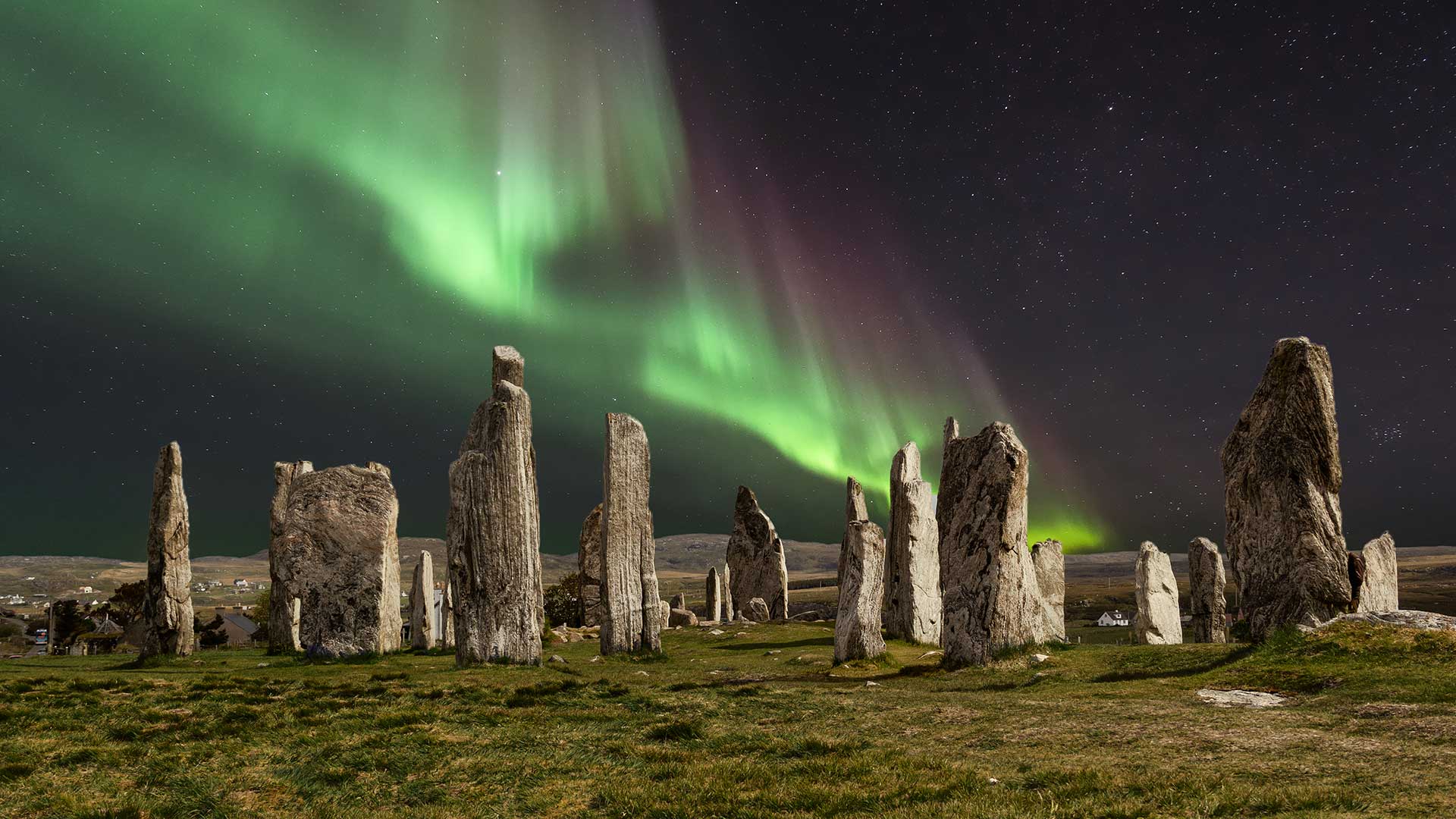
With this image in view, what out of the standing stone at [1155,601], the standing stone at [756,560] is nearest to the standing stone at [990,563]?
the standing stone at [1155,601]

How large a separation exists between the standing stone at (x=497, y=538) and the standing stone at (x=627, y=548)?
1.95 meters

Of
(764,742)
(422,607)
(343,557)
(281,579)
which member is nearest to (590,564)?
(422,607)

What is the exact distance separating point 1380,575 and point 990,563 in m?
16.5

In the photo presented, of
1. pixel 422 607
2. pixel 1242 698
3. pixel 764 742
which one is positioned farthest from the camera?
pixel 422 607

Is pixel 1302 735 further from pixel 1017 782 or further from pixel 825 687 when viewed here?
pixel 825 687

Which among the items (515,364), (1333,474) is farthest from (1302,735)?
(515,364)

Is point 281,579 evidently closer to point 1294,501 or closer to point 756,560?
point 756,560

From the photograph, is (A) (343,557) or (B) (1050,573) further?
(B) (1050,573)

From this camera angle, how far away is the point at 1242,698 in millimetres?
10656

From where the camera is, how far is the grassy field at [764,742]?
6199mm

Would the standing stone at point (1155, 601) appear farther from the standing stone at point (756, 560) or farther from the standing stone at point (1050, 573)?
the standing stone at point (756, 560)

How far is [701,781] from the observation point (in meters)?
6.82

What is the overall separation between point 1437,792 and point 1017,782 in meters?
2.75

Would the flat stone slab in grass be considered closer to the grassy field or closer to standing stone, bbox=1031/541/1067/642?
the grassy field
